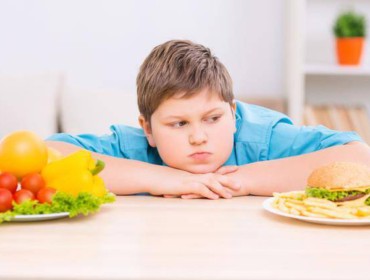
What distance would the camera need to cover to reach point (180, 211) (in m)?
1.29

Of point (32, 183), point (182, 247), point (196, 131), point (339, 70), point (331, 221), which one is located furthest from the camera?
point (339, 70)

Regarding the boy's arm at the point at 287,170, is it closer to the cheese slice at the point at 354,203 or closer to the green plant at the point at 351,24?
the cheese slice at the point at 354,203

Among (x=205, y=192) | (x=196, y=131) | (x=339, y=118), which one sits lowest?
(x=339, y=118)

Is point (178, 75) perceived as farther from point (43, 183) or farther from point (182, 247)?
point (182, 247)

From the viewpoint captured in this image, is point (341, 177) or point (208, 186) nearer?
point (341, 177)

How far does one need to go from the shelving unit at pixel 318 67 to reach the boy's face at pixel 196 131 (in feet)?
5.32

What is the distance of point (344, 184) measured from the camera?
118 centimetres

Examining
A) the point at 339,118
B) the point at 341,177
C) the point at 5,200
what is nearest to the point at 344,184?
the point at 341,177

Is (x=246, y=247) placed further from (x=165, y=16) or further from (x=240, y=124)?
(x=165, y=16)

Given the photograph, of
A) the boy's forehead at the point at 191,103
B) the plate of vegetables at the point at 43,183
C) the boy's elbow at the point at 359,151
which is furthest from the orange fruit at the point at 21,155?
the boy's elbow at the point at 359,151

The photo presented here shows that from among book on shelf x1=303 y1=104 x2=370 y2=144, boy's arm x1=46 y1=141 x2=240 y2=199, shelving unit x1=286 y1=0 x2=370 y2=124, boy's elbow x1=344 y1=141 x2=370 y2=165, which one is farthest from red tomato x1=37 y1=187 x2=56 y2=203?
book on shelf x1=303 y1=104 x2=370 y2=144

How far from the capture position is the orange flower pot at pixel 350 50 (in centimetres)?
326

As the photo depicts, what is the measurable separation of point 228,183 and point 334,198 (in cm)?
34

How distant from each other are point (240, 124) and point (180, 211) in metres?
0.64
